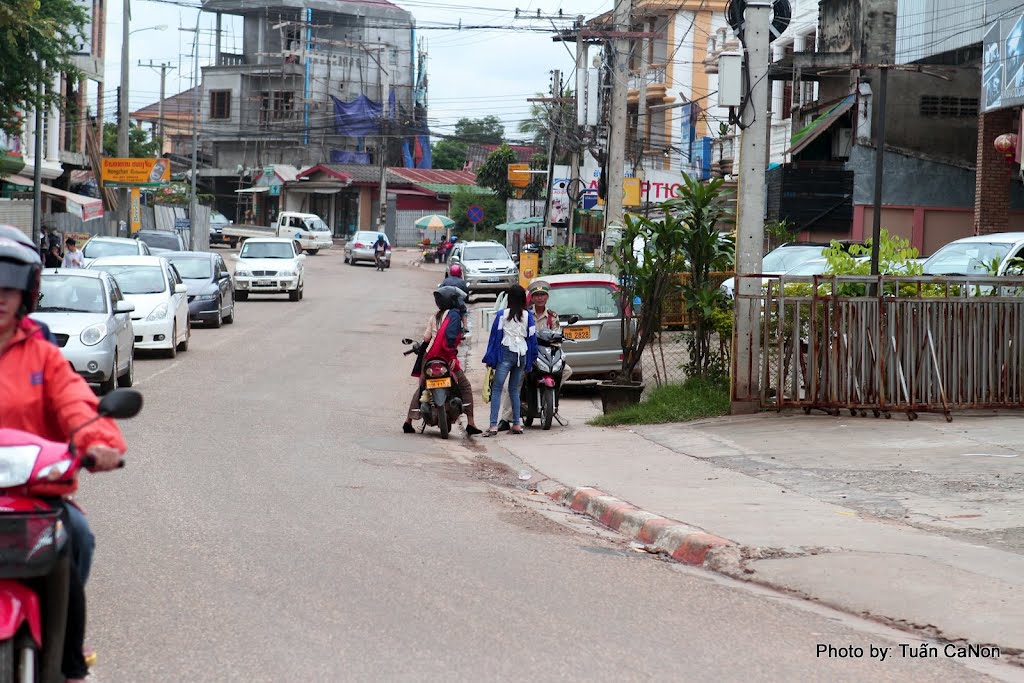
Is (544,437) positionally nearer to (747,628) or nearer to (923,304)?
(923,304)

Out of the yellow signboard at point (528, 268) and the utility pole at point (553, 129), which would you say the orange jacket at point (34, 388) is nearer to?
the yellow signboard at point (528, 268)

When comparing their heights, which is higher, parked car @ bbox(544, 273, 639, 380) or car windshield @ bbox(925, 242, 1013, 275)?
car windshield @ bbox(925, 242, 1013, 275)

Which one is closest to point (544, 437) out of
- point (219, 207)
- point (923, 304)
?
point (923, 304)

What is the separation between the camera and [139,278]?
22.7 metres

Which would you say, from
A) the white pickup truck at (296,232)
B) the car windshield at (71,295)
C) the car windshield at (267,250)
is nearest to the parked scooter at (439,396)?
the car windshield at (71,295)

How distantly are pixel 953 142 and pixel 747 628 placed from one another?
32201 millimetres

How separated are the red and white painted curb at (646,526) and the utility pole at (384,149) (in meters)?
70.8

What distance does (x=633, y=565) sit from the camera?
8.01 m

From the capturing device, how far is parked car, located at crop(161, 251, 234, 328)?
1108 inches

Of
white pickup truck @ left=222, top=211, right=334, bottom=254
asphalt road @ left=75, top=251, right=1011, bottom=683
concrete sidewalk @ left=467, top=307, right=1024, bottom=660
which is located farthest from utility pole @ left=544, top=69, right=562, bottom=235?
asphalt road @ left=75, top=251, right=1011, bottom=683

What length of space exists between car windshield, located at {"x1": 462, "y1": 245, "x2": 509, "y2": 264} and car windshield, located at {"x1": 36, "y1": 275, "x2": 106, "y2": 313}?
2457 centimetres

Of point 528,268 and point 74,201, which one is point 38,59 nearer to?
point 528,268

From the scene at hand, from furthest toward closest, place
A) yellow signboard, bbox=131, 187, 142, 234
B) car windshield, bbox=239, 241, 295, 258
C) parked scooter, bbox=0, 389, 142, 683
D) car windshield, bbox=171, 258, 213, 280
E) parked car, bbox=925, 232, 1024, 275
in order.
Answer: yellow signboard, bbox=131, 187, 142, 234 → car windshield, bbox=239, 241, 295, 258 → car windshield, bbox=171, 258, 213, 280 → parked car, bbox=925, 232, 1024, 275 → parked scooter, bbox=0, 389, 142, 683

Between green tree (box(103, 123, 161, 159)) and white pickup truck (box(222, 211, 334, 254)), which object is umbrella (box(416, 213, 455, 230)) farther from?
green tree (box(103, 123, 161, 159))
